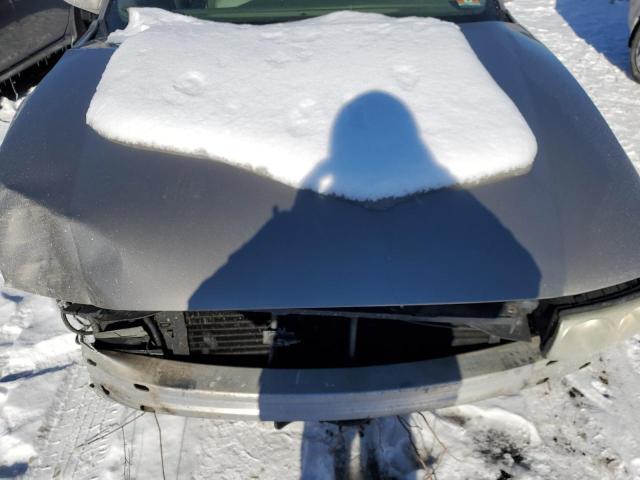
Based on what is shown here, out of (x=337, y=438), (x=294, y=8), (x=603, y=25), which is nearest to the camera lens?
(x=337, y=438)

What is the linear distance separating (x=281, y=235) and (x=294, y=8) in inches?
55.8

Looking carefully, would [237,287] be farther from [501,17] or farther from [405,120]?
[501,17]

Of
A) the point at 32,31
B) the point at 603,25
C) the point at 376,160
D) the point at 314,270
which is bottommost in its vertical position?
the point at 603,25

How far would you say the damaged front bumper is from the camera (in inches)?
64.2

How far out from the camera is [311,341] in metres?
1.87

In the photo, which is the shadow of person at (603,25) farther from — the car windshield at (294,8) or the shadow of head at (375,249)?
the shadow of head at (375,249)

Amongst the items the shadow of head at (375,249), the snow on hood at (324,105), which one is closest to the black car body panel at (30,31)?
the snow on hood at (324,105)

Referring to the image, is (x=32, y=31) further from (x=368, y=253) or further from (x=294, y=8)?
(x=368, y=253)

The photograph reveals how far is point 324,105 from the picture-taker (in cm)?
181

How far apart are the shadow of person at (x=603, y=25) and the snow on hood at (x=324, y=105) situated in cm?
361

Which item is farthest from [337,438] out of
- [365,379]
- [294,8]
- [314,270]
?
[294,8]

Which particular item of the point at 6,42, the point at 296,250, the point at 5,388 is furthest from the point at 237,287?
the point at 6,42

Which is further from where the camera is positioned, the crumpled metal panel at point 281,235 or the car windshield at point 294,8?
the car windshield at point 294,8

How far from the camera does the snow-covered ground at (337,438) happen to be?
1997mm
